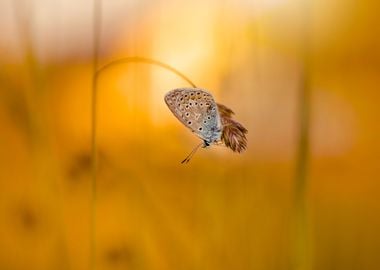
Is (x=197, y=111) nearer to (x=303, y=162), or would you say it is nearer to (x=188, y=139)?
(x=188, y=139)

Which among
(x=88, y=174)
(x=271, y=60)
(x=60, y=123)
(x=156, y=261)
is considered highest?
(x=271, y=60)

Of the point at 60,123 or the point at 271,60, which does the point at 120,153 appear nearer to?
the point at 60,123

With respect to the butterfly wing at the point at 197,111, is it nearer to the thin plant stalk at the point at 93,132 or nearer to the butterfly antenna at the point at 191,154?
the butterfly antenna at the point at 191,154

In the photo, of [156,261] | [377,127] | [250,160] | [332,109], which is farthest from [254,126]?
[156,261]

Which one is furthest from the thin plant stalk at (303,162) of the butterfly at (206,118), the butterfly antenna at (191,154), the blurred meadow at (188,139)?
the butterfly antenna at (191,154)

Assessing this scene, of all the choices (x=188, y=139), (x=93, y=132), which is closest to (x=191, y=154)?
(x=188, y=139)

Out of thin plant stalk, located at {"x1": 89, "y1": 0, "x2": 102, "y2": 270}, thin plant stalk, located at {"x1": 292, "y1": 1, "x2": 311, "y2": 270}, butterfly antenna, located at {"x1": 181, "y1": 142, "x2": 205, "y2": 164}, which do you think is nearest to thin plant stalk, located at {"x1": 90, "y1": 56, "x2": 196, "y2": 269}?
thin plant stalk, located at {"x1": 89, "y1": 0, "x2": 102, "y2": 270}
